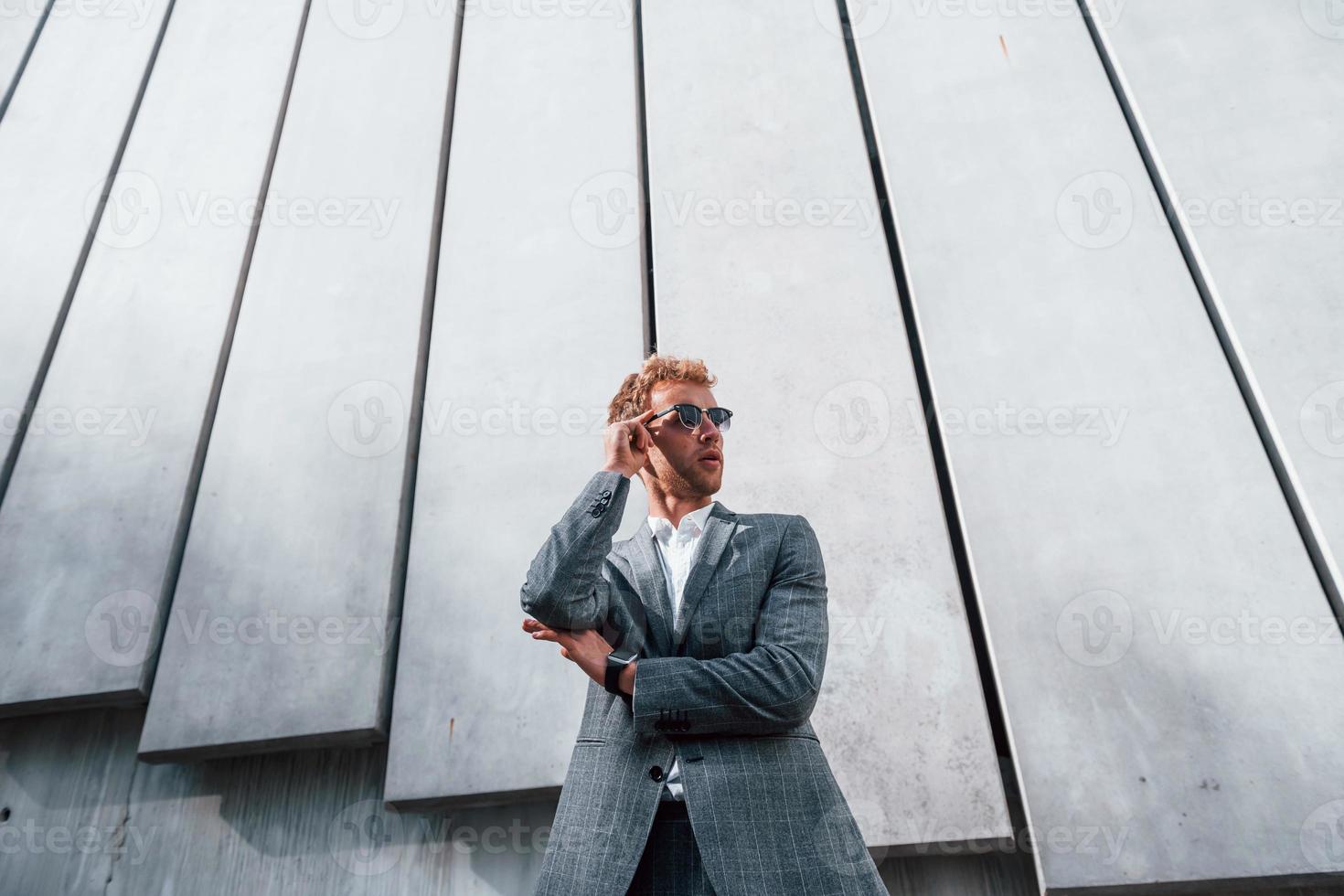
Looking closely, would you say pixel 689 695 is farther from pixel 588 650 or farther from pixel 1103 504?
pixel 1103 504

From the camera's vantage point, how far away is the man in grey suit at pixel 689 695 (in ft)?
4.30

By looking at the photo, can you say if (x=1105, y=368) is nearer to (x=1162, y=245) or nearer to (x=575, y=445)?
(x=1162, y=245)

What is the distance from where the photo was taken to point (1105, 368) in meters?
2.91

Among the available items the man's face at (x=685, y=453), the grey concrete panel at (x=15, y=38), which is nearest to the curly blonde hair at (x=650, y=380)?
the man's face at (x=685, y=453)

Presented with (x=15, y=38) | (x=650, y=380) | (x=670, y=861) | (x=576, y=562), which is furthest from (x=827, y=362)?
(x=15, y=38)

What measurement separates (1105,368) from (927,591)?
105 centimetres

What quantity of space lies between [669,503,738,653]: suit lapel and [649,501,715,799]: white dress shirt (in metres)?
0.02

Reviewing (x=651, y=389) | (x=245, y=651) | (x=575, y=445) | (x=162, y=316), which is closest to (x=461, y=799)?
(x=245, y=651)

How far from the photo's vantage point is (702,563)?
64.6 inches

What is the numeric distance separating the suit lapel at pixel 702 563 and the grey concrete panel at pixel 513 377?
1.05 m

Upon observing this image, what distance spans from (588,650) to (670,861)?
0.36m

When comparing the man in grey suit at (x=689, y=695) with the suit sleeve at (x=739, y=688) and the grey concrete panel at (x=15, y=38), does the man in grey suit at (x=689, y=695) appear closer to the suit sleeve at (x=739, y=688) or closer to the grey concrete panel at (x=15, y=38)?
the suit sleeve at (x=739, y=688)

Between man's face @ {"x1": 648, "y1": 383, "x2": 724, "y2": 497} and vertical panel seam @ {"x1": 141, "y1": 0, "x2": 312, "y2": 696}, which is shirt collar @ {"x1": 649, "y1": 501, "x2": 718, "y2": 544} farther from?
vertical panel seam @ {"x1": 141, "y1": 0, "x2": 312, "y2": 696}

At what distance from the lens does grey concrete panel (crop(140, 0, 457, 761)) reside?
2664mm
